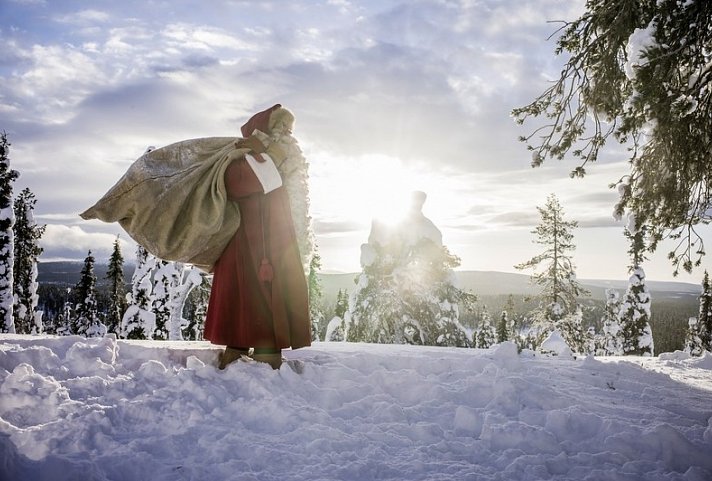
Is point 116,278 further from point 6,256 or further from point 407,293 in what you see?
point 407,293

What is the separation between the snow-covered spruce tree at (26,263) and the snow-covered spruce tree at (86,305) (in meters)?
10.4

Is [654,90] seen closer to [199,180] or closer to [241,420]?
[199,180]

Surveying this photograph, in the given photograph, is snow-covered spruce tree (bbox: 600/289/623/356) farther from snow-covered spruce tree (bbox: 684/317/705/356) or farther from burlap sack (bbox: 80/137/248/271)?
burlap sack (bbox: 80/137/248/271)

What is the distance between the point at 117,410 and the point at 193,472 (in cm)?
96

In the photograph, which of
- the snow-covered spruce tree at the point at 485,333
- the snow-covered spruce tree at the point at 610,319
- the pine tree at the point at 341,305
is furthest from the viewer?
the pine tree at the point at 341,305

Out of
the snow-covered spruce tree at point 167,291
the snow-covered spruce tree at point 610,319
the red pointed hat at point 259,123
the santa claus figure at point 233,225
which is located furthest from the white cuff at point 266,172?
the snow-covered spruce tree at point 610,319

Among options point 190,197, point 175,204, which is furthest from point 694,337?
point 175,204

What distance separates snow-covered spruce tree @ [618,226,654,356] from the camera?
2530 cm

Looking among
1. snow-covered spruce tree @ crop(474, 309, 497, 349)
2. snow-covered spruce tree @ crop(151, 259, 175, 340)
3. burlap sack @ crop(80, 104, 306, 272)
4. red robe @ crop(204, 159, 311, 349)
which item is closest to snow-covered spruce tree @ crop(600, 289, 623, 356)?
snow-covered spruce tree @ crop(474, 309, 497, 349)

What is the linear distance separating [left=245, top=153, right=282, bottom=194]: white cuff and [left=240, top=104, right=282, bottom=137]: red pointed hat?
417 millimetres

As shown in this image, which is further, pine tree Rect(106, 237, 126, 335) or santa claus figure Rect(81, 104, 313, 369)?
pine tree Rect(106, 237, 126, 335)

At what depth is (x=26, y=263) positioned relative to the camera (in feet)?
88.7

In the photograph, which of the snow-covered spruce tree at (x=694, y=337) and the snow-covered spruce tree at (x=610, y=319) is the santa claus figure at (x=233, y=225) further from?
the snow-covered spruce tree at (x=694, y=337)

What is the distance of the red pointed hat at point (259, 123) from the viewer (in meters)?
4.82
